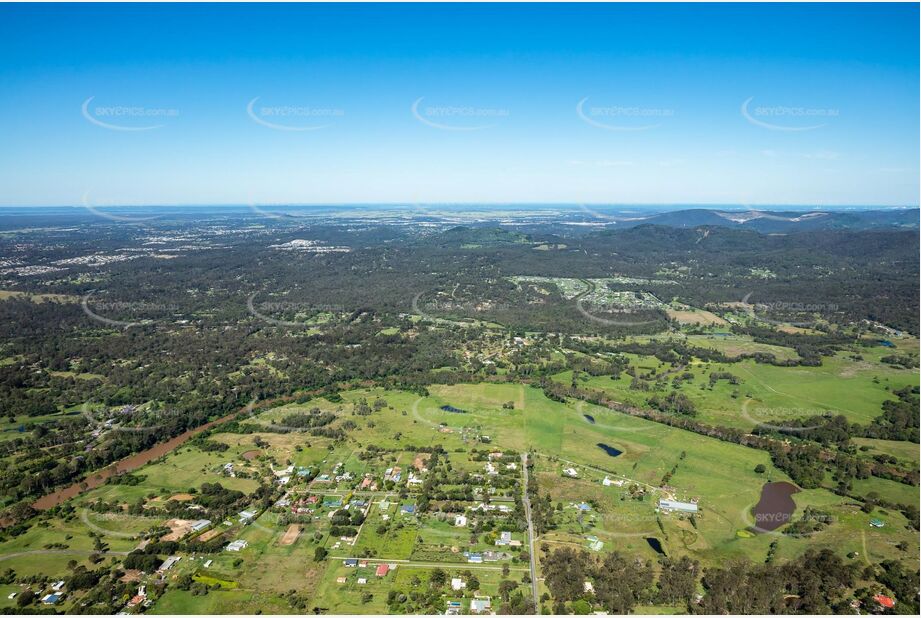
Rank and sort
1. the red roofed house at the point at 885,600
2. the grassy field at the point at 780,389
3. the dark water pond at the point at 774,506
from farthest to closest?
the grassy field at the point at 780,389
the dark water pond at the point at 774,506
the red roofed house at the point at 885,600

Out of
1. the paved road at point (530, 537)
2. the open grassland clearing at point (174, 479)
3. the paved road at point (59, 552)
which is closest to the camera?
the paved road at point (530, 537)

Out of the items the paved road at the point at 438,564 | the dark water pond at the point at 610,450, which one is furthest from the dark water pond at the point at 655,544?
the dark water pond at the point at 610,450

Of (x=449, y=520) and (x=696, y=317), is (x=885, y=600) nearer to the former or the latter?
(x=449, y=520)

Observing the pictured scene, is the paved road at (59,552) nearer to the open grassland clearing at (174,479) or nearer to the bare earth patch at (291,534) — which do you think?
the open grassland clearing at (174,479)

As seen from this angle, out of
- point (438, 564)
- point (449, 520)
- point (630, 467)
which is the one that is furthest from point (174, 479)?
point (630, 467)

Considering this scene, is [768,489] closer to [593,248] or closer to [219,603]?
[219,603]

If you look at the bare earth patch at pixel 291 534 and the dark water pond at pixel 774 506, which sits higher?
the bare earth patch at pixel 291 534

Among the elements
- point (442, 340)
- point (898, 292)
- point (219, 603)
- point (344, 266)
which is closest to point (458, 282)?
point (344, 266)
